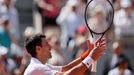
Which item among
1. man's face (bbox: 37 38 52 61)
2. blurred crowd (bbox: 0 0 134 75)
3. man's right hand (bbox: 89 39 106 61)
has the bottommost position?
Answer: blurred crowd (bbox: 0 0 134 75)

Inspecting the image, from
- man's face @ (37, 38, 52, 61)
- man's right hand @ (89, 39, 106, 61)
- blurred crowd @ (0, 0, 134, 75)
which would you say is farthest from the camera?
blurred crowd @ (0, 0, 134, 75)

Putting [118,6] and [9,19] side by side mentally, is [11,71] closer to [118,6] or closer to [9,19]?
[9,19]

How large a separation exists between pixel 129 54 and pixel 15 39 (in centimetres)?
247

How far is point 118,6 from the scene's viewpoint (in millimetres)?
12914

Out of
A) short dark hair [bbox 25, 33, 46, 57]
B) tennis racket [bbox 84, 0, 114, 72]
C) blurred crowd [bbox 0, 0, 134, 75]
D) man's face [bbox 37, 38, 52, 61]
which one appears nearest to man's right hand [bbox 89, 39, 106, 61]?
tennis racket [bbox 84, 0, 114, 72]

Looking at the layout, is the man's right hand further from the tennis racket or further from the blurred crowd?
the blurred crowd

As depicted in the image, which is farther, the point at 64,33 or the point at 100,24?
the point at 64,33

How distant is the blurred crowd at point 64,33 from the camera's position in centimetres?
1155

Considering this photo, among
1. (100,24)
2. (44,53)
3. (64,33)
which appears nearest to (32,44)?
(44,53)

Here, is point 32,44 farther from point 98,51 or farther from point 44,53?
point 98,51

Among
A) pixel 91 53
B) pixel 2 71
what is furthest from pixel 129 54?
pixel 91 53

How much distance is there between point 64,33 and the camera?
13211mm

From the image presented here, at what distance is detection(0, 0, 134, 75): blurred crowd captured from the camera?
11555 millimetres

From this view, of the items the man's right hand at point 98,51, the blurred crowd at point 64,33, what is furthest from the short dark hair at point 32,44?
the blurred crowd at point 64,33
